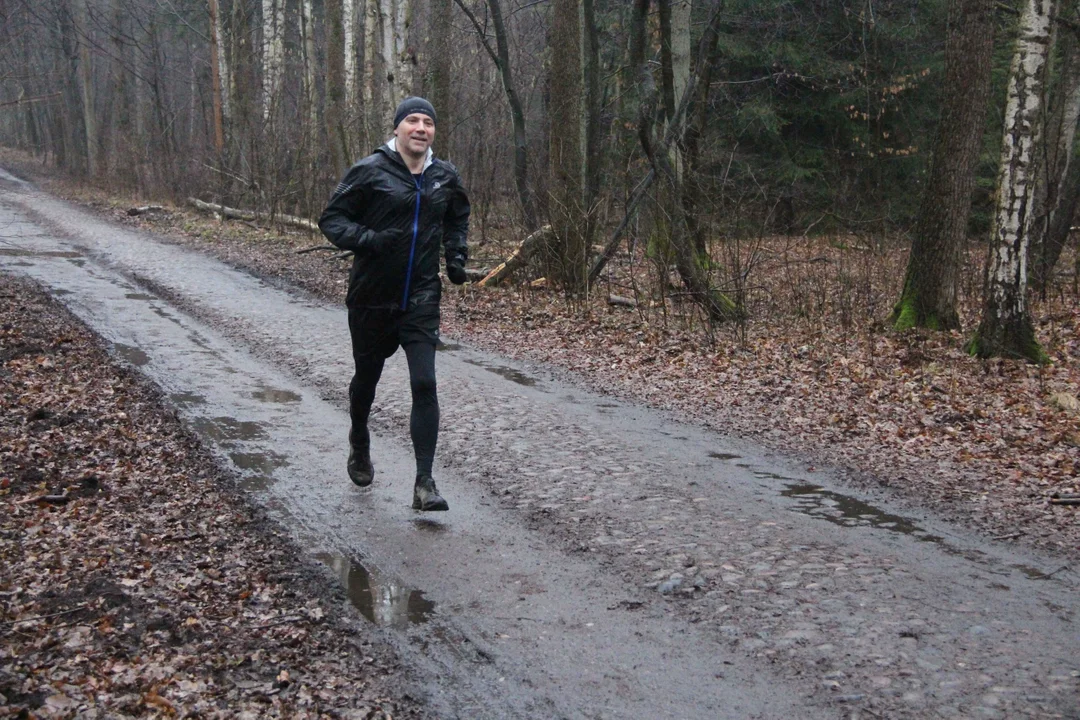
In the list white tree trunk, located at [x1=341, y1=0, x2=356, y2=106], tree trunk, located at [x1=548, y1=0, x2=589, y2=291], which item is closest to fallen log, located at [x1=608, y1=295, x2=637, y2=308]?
tree trunk, located at [x1=548, y1=0, x2=589, y2=291]

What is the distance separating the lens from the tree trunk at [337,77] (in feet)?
73.4

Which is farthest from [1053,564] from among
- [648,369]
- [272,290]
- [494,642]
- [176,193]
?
[176,193]

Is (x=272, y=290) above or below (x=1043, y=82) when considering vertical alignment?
below

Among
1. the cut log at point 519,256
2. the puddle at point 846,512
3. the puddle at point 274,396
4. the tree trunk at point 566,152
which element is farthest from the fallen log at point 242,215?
the puddle at point 846,512

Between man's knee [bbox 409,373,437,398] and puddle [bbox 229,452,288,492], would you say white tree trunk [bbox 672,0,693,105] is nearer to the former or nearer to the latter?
puddle [bbox 229,452,288,492]

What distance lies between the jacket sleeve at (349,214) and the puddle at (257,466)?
1.80 meters

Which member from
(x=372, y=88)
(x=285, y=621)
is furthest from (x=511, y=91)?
(x=285, y=621)

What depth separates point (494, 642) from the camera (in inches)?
168

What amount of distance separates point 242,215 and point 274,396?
1930cm

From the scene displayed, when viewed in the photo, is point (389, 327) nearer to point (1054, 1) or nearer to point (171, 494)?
point (171, 494)

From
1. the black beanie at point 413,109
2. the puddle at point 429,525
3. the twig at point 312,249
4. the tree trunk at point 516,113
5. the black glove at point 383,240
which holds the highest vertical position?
the tree trunk at point 516,113

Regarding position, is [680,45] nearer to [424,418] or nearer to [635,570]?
[424,418]

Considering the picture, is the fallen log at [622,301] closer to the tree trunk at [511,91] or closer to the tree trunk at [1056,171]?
the tree trunk at [511,91]

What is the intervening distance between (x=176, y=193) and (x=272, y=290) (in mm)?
18296
